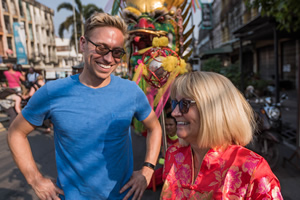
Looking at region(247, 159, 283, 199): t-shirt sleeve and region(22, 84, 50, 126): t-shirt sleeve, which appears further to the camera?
region(22, 84, 50, 126): t-shirt sleeve

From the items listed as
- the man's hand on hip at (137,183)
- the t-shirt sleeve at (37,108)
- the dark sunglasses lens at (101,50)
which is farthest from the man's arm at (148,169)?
the t-shirt sleeve at (37,108)

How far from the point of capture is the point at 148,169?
1.73m

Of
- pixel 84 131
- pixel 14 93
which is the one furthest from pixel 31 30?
pixel 84 131

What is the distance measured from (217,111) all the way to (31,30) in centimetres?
4630

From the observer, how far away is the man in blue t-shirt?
59.2 inches

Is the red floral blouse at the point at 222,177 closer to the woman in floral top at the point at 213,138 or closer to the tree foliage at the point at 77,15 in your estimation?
the woman in floral top at the point at 213,138

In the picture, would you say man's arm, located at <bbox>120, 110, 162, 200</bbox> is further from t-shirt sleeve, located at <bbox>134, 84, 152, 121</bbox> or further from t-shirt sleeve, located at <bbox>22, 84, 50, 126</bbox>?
t-shirt sleeve, located at <bbox>22, 84, 50, 126</bbox>

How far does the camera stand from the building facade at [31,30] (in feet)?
102

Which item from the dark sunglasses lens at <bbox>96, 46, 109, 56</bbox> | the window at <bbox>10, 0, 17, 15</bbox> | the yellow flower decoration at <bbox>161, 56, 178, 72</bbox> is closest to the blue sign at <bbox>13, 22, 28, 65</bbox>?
the window at <bbox>10, 0, 17, 15</bbox>

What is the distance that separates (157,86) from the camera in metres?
3.10

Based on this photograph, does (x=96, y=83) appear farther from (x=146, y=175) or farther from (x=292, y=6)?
(x=292, y=6)

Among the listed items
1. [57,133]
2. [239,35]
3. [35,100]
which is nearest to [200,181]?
[57,133]

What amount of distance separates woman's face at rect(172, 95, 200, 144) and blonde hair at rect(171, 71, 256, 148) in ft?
0.10

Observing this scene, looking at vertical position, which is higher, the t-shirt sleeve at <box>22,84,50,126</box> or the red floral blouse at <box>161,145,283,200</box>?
the t-shirt sleeve at <box>22,84,50,126</box>
